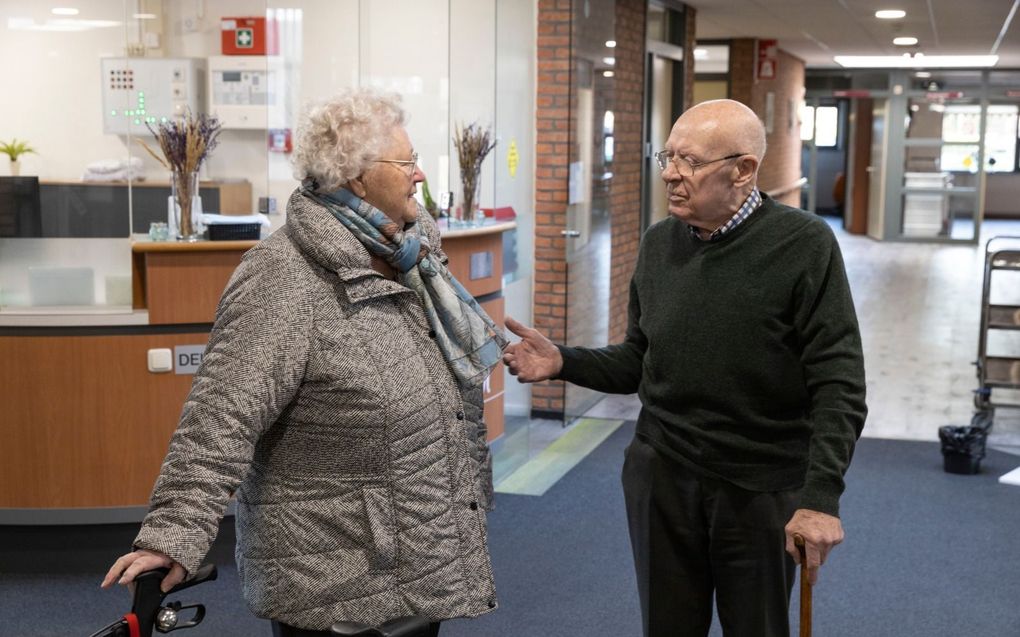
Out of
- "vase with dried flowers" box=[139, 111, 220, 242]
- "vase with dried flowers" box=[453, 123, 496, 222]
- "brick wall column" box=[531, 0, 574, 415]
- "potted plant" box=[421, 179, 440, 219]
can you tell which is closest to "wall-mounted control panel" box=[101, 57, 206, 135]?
"vase with dried flowers" box=[139, 111, 220, 242]

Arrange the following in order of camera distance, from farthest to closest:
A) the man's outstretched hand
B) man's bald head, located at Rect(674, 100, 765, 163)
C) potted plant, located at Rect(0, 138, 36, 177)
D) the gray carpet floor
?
potted plant, located at Rect(0, 138, 36, 177) → the gray carpet floor → the man's outstretched hand → man's bald head, located at Rect(674, 100, 765, 163)

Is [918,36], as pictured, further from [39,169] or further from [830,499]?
[830,499]

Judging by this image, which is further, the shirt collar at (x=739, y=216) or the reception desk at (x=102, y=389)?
the reception desk at (x=102, y=389)

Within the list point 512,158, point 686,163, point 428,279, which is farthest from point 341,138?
point 512,158

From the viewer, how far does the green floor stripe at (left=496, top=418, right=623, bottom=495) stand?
6.08m

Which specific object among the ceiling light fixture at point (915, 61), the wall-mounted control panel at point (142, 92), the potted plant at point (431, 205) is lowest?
the potted plant at point (431, 205)

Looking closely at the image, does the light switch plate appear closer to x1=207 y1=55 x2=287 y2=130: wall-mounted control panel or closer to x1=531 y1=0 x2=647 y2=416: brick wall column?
x1=531 y1=0 x2=647 y2=416: brick wall column

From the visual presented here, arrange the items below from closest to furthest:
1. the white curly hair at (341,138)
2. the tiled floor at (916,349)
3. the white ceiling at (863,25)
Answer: the white curly hair at (341,138) → the tiled floor at (916,349) → the white ceiling at (863,25)

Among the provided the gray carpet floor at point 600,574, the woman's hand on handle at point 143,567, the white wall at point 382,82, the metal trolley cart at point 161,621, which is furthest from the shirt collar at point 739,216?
the white wall at point 382,82

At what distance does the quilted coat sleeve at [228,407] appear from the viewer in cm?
200

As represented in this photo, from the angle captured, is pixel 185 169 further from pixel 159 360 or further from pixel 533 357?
pixel 533 357

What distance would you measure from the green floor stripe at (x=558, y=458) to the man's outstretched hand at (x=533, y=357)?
129 inches

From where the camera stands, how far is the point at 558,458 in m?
6.66

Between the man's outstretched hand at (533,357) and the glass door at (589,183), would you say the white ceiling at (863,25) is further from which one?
the man's outstretched hand at (533,357)
